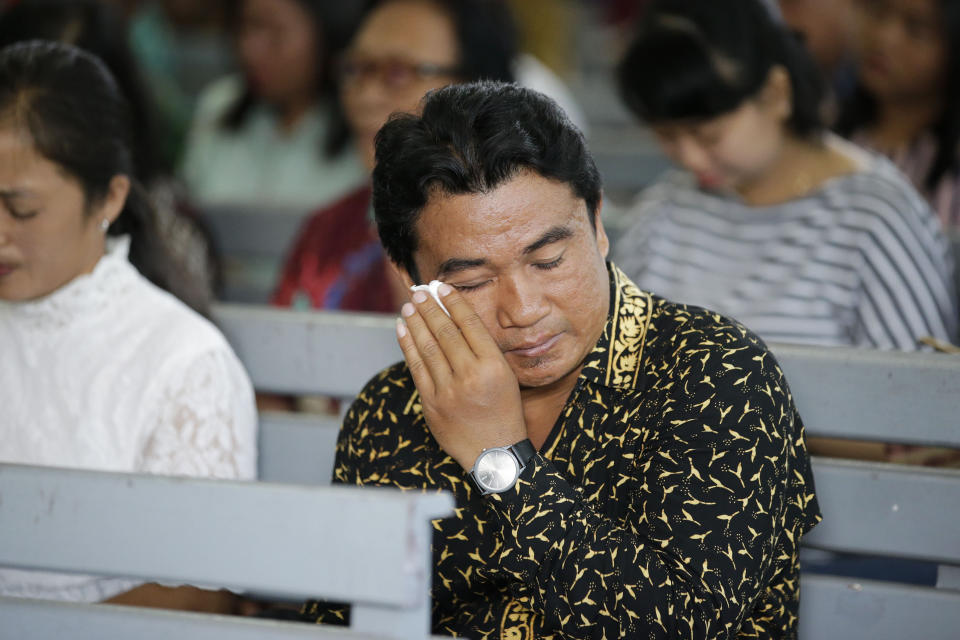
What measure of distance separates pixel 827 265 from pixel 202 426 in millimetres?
1457

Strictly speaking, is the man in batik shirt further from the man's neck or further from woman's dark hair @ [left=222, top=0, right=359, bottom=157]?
woman's dark hair @ [left=222, top=0, right=359, bottom=157]

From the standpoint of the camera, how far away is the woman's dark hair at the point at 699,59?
104 inches

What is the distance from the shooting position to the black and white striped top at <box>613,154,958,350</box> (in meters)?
2.50

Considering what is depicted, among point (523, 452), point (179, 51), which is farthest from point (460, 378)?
point (179, 51)

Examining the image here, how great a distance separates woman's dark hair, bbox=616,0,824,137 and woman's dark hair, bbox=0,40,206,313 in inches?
46.5

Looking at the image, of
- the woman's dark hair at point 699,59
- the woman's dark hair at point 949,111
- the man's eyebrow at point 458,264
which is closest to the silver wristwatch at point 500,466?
the man's eyebrow at point 458,264

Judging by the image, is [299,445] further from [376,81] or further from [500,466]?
[376,81]

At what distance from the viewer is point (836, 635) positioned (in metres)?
1.92

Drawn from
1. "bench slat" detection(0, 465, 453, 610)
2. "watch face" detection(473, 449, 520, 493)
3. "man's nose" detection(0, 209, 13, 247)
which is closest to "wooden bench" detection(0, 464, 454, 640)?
"bench slat" detection(0, 465, 453, 610)

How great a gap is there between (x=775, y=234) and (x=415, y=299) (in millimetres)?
1370

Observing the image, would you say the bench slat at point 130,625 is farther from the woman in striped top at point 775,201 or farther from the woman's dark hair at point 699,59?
the woman's dark hair at point 699,59

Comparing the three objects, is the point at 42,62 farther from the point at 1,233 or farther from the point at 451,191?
the point at 451,191

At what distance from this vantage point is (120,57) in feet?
11.1

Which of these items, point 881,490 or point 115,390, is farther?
point 115,390
